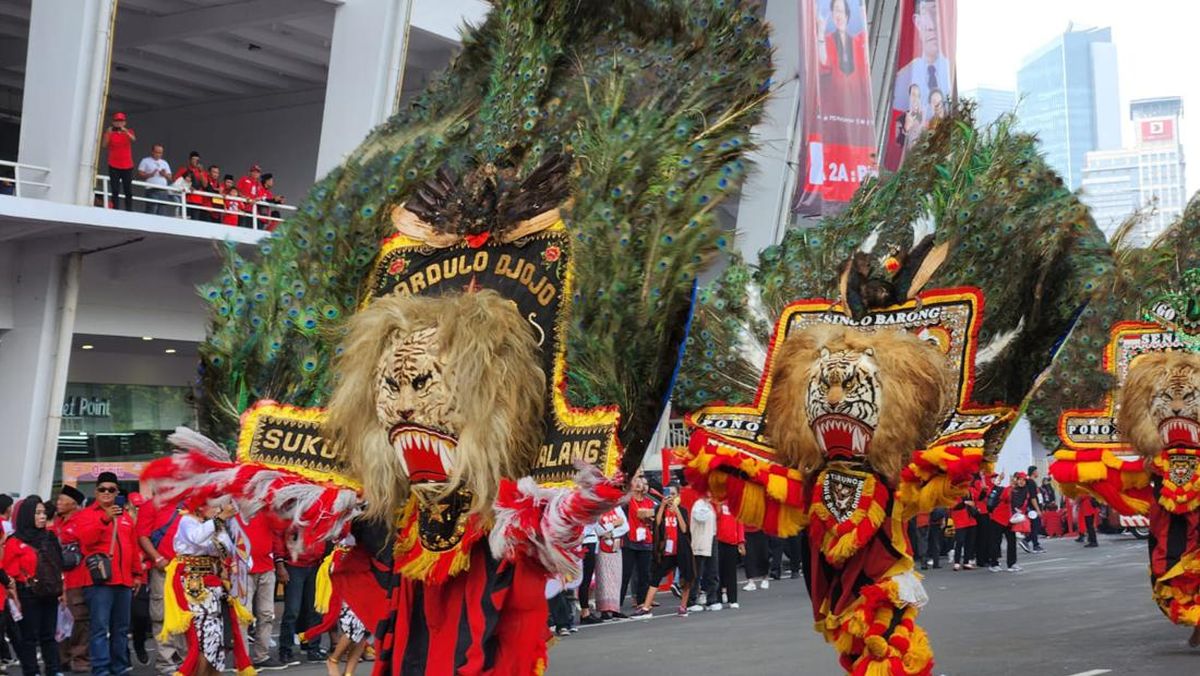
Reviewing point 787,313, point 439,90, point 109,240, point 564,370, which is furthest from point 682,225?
point 109,240

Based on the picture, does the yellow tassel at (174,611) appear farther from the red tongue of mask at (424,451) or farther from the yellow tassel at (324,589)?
the red tongue of mask at (424,451)

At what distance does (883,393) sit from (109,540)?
6952 millimetres

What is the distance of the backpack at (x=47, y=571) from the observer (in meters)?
11.9

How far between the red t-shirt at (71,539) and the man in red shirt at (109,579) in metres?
0.06

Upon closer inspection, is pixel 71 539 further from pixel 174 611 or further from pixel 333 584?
pixel 333 584

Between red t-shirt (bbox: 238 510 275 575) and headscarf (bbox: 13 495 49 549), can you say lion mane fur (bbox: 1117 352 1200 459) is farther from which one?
headscarf (bbox: 13 495 49 549)

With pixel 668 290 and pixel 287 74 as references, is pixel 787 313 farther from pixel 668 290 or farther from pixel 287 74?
pixel 287 74

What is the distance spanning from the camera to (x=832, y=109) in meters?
24.1

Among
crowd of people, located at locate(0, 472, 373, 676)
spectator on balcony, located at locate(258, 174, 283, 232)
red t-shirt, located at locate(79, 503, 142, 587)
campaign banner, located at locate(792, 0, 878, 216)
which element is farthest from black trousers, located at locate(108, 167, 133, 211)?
campaign banner, located at locate(792, 0, 878, 216)

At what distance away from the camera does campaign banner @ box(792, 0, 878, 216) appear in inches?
936

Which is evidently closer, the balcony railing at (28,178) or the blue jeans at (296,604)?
the blue jeans at (296,604)

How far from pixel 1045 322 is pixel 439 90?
468cm

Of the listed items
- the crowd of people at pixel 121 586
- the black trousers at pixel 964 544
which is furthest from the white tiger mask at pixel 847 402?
the black trousers at pixel 964 544

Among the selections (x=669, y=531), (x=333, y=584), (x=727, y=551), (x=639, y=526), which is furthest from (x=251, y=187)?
(x=333, y=584)
